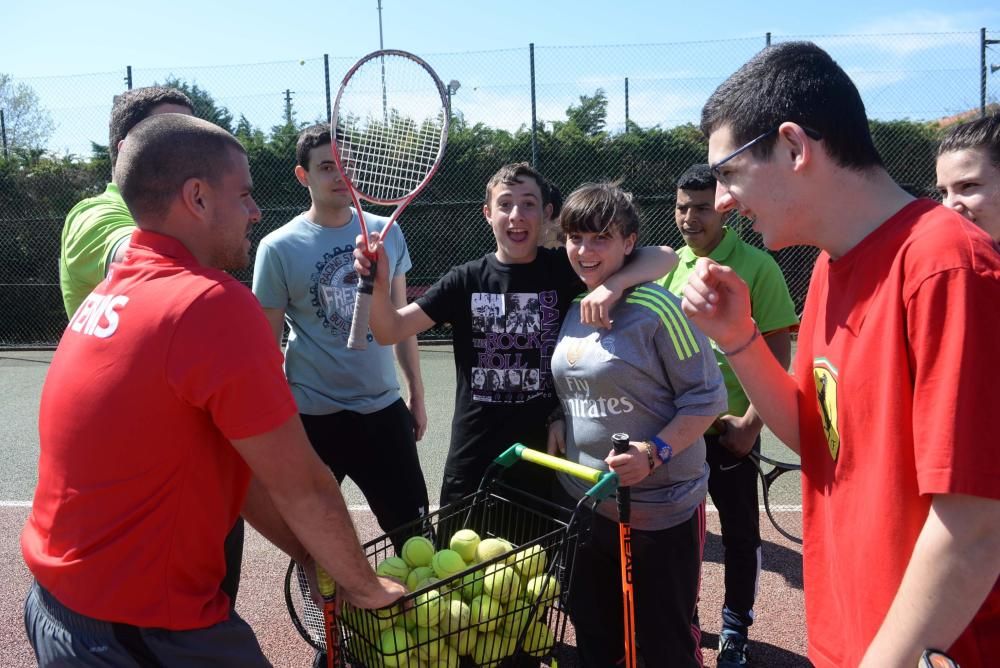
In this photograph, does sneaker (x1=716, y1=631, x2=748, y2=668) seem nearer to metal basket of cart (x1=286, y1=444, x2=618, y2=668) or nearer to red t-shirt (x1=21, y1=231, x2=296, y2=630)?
metal basket of cart (x1=286, y1=444, x2=618, y2=668)

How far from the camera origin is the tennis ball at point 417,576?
2221mm

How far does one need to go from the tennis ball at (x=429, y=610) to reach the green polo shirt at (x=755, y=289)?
211 cm

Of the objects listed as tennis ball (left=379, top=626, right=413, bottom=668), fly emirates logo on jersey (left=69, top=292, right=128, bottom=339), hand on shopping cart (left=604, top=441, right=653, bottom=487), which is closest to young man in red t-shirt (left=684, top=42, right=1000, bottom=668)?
hand on shopping cart (left=604, top=441, right=653, bottom=487)

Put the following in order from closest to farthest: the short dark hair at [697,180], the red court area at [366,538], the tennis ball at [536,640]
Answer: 1. the tennis ball at [536,640]
2. the red court area at [366,538]
3. the short dark hair at [697,180]

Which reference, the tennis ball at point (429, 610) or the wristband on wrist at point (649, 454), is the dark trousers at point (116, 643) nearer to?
the tennis ball at point (429, 610)

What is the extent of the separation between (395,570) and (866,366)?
55.2 inches

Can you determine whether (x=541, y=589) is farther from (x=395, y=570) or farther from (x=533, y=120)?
(x=533, y=120)

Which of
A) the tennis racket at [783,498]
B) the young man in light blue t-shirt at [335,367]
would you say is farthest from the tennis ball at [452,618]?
the tennis racket at [783,498]

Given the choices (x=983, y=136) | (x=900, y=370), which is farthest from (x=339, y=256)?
(x=900, y=370)

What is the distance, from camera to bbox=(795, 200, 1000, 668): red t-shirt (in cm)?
124

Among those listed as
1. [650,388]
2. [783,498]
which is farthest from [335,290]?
[783,498]

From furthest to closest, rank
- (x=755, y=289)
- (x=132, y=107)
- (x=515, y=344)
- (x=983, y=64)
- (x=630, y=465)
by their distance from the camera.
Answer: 1. (x=983, y=64)
2. (x=755, y=289)
3. (x=515, y=344)
4. (x=132, y=107)
5. (x=630, y=465)

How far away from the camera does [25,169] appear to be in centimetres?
1446

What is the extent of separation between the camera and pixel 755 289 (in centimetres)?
383
